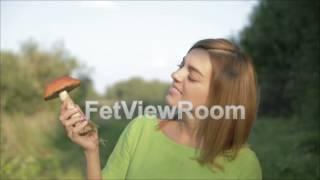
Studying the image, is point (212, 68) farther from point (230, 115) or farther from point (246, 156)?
point (246, 156)

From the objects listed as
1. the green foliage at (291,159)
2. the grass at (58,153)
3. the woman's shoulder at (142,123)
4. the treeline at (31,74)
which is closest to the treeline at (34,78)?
the treeline at (31,74)

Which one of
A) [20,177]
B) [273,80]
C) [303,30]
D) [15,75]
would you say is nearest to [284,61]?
[273,80]

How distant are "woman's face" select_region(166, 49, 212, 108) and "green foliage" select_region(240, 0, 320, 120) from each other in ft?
45.1

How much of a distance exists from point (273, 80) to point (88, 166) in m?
23.7

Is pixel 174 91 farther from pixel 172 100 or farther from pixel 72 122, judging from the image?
pixel 72 122

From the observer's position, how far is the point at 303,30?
17.2m

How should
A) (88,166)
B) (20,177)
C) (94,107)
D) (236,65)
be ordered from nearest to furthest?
(88,166) → (236,65) → (94,107) → (20,177)

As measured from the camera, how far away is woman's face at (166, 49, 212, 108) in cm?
190

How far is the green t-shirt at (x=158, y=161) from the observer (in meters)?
1.91

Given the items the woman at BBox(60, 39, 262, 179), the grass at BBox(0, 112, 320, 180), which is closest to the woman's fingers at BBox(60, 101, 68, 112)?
the woman at BBox(60, 39, 262, 179)

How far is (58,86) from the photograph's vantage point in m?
1.84

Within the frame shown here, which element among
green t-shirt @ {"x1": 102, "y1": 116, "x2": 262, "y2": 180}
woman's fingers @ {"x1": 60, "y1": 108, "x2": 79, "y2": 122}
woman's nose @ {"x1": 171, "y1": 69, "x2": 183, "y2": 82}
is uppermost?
woman's nose @ {"x1": 171, "y1": 69, "x2": 183, "y2": 82}

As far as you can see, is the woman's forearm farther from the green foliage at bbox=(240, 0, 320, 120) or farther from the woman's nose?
the green foliage at bbox=(240, 0, 320, 120)

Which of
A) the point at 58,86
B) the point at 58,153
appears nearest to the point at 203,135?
the point at 58,86
